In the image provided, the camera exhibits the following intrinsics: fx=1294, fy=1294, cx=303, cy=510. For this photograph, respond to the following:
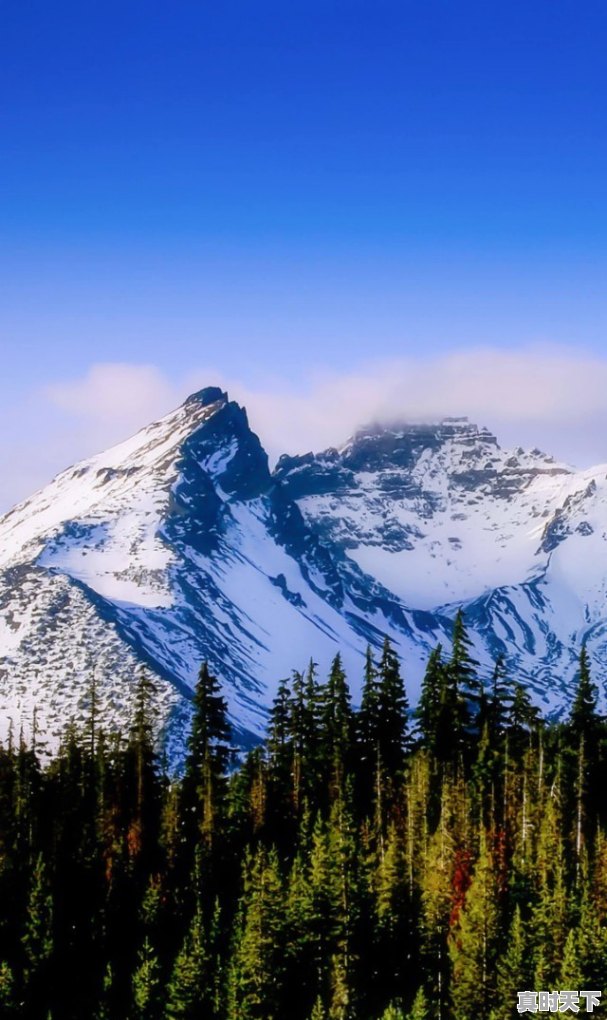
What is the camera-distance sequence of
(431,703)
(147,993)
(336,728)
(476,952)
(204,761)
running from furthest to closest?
1. (431,703)
2. (336,728)
3. (204,761)
4. (147,993)
5. (476,952)

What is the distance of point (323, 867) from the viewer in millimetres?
63406

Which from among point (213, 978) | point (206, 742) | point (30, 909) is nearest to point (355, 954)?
point (213, 978)

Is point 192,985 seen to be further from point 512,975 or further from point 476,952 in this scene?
point 512,975

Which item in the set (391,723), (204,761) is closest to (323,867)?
(204,761)

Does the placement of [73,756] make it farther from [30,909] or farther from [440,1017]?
[440,1017]

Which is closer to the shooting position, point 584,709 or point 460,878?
point 460,878

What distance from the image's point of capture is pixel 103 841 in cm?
8262

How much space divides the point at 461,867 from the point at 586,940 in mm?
15316

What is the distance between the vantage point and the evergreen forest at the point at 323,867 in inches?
2475

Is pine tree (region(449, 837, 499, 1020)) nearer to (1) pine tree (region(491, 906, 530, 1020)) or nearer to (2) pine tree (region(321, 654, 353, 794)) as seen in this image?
(1) pine tree (region(491, 906, 530, 1020))

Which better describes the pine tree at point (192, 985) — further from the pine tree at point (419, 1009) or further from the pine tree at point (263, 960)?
the pine tree at point (419, 1009)

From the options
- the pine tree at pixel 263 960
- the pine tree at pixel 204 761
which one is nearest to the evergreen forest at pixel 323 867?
the pine tree at pixel 263 960

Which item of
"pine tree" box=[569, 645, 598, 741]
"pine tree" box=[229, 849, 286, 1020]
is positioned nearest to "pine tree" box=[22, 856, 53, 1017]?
"pine tree" box=[229, 849, 286, 1020]

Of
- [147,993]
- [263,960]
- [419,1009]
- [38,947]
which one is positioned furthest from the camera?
[38,947]
